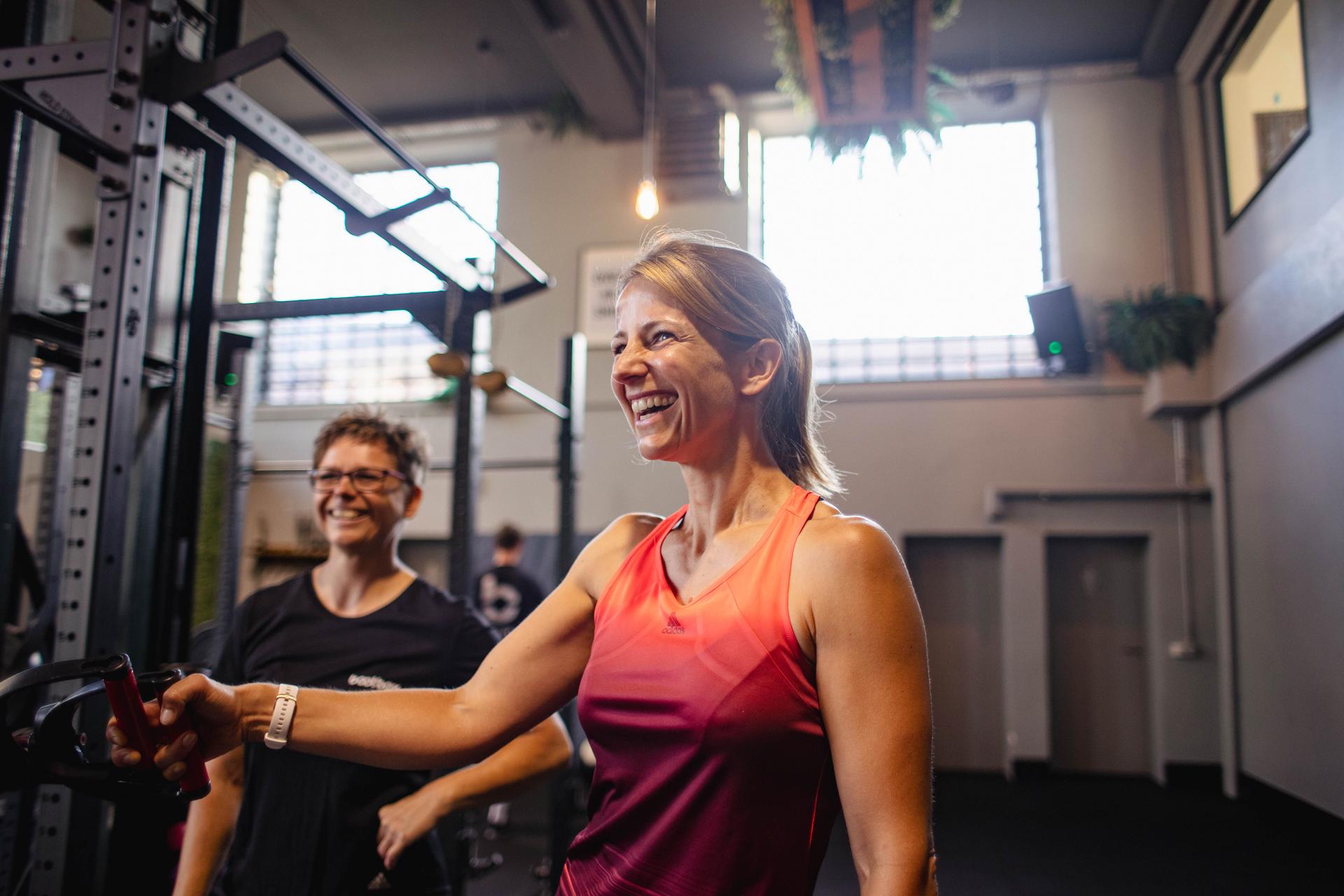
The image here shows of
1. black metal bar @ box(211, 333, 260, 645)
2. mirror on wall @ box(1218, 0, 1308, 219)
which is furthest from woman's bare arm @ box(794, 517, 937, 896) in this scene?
mirror on wall @ box(1218, 0, 1308, 219)

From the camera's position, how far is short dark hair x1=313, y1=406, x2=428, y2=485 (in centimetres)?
191

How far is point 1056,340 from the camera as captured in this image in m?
6.44

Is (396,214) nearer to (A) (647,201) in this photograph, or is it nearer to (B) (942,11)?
(A) (647,201)

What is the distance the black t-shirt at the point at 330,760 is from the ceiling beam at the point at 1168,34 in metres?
6.61

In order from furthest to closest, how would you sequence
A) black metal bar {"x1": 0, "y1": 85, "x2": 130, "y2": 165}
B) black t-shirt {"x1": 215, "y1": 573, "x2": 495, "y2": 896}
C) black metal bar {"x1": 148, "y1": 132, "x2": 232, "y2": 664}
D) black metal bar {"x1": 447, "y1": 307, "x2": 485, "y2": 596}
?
black metal bar {"x1": 447, "y1": 307, "x2": 485, "y2": 596} < black metal bar {"x1": 148, "y1": 132, "x2": 232, "y2": 664} < black metal bar {"x1": 0, "y1": 85, "x2": 130, "y2": 165} < black t-shirt {"x1": 215, "y1": 573, "x2": 495, "y2": 896}

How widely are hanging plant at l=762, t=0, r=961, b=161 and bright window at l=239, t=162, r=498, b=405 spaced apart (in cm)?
319

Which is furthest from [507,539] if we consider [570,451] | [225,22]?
[225,22]

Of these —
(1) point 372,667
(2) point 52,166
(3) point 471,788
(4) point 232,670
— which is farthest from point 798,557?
(2) point 52,166

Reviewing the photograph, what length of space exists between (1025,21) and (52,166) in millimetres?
6219

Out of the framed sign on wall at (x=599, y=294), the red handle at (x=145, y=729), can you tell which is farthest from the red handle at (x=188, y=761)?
the framed sign on wall at (x=599, y=294)

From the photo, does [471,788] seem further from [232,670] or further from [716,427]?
[716,427]

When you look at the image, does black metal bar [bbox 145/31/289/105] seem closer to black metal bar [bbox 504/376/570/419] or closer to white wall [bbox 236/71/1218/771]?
black metal bar [bbox 504/376/570/419]

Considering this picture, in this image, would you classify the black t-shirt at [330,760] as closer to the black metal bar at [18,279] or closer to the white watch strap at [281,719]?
the white watch strap at [281,719]

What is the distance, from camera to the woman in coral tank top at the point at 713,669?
0.94m
